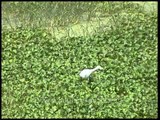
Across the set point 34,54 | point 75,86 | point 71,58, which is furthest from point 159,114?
point 34,54

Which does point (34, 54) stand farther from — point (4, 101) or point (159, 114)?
point (159, 114)

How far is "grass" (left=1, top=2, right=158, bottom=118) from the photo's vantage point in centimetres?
877

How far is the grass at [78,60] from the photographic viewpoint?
8.77 m

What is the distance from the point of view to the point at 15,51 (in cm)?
1073

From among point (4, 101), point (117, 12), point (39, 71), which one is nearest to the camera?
point (4, 101)

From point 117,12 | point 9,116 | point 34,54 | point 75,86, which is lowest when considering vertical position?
point 9,116

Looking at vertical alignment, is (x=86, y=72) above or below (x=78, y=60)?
below

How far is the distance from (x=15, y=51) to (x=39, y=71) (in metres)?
1.15

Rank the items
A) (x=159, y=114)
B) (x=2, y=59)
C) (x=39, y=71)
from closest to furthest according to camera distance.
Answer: (x=159, y=114) → (x=39, y=71) → (x=2, y=59)

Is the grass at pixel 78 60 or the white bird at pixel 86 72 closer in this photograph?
the grass at pixel 78 60

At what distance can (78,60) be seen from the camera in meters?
10.2

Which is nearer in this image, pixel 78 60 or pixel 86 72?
pixel 86 72

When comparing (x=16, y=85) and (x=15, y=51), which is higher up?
(x=15, y=51)

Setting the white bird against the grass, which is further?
the white bird
